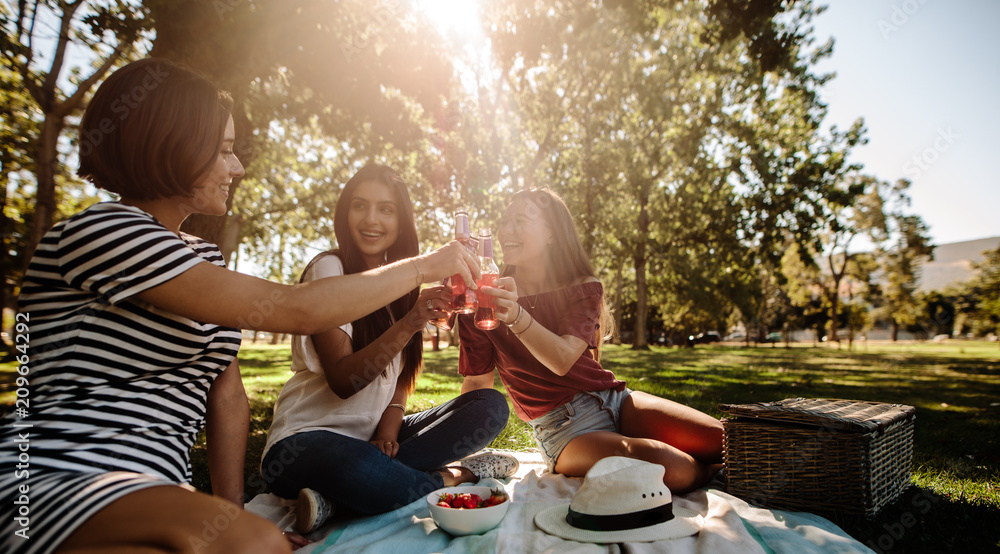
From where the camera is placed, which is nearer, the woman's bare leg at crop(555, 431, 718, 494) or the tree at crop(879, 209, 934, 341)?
the woman's bare leg at crop(555, 431, 718, 494)

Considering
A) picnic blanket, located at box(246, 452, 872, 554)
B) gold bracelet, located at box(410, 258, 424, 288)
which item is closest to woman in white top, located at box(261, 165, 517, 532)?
picnic blanket, located at box(246, 452, 872, 554)

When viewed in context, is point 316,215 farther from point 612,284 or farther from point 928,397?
point 612,284

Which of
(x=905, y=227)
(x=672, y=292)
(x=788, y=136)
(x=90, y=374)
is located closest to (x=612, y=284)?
(x=672, y=292)

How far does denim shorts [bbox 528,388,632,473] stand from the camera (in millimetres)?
3449

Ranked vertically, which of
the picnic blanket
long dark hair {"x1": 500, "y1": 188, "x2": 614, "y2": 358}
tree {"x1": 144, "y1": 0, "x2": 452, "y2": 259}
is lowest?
the picnic blanket

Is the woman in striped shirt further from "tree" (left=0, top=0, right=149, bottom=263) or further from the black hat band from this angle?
"tree" (left=0, top=0, right=149, bottom=263)

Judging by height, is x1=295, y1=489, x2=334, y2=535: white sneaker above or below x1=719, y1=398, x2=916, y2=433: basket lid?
below

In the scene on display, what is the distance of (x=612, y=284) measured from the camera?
3416cm

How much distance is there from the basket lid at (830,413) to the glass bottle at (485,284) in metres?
1.51

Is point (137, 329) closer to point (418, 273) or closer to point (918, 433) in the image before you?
point (418, 273)

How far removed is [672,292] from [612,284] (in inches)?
170

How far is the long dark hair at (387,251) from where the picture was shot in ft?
10.2

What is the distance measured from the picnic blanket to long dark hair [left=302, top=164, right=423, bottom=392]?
0.94 m

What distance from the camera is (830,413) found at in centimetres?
286
